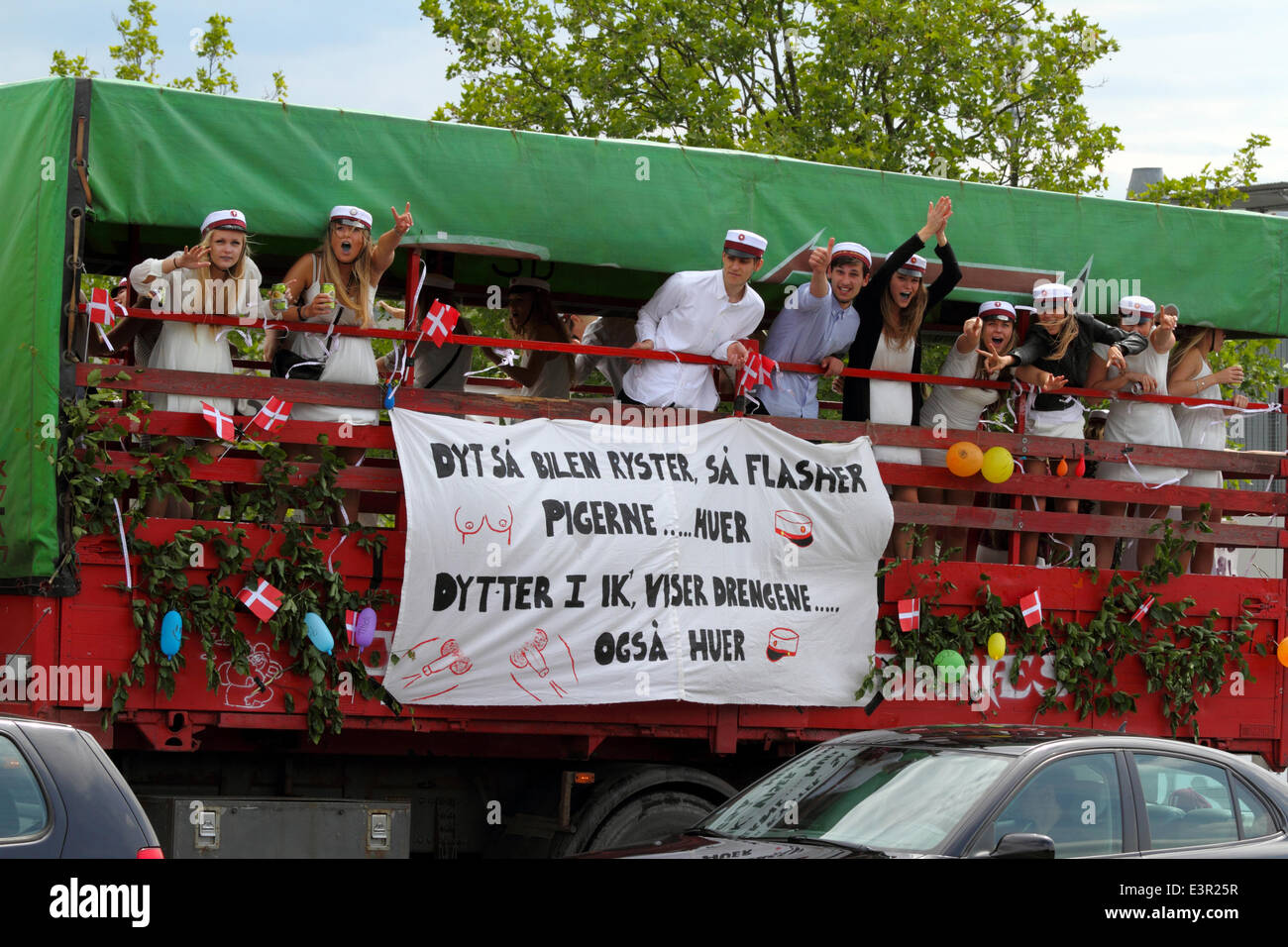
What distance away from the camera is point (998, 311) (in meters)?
9.23

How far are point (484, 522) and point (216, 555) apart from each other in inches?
49.2

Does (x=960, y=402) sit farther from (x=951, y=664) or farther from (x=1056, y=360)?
(x=951, y=664)

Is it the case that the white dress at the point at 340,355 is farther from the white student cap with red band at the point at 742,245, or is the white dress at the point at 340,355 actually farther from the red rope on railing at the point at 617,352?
the white student cap with red band at the point at 742,245

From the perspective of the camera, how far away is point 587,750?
7.94 m

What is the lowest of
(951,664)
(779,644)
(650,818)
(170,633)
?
(650,818)

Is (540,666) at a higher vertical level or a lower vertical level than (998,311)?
lower

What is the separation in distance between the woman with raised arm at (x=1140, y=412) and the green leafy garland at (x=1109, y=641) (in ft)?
1.00

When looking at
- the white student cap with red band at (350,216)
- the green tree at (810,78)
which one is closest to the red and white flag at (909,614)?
the white student cap with red band at (350,216)

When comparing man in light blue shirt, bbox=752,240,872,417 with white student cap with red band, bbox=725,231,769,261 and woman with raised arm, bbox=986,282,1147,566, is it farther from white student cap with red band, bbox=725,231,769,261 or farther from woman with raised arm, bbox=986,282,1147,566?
woman with raised arm, bbox=986,282,1147,566

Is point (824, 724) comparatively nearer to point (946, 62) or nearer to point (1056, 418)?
point (1056, 418)

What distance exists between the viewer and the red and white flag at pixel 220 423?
7.14 m

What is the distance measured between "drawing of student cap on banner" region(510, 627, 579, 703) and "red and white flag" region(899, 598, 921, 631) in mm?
1851

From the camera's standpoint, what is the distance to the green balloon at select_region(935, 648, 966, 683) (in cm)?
839
